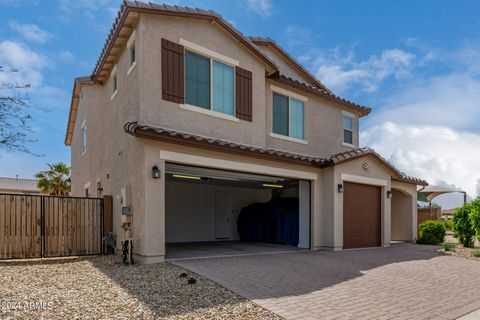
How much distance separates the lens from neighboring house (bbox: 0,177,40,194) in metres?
40.3

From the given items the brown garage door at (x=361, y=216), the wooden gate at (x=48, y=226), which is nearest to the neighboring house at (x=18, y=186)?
the wooden gate at (x=48, y=226)

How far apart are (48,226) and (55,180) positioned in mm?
21749

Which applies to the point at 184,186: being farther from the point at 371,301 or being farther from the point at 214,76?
the point at 371,301

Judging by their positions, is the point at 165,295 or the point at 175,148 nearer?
the point at 165,295

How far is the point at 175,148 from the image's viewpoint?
1009cm

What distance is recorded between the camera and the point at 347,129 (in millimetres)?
18094

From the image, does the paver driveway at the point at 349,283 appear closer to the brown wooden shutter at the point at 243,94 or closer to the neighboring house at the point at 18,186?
the brown wooden shutter at the point at 243,94

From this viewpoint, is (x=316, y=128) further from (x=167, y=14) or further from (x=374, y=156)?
(x=167, y=14)

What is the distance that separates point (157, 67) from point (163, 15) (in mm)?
1599

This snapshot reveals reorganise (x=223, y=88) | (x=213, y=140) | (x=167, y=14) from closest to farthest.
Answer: (x=213, y=140)
(x=167, y=14)
(x=223, y=88)

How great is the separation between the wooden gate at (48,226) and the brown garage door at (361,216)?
9152 mm

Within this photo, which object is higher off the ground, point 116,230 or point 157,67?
point 157,67

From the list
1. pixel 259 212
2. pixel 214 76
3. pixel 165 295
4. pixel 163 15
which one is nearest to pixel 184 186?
pixel 259 212

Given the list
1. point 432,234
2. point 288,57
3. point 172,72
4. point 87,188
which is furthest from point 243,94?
point 432,234
